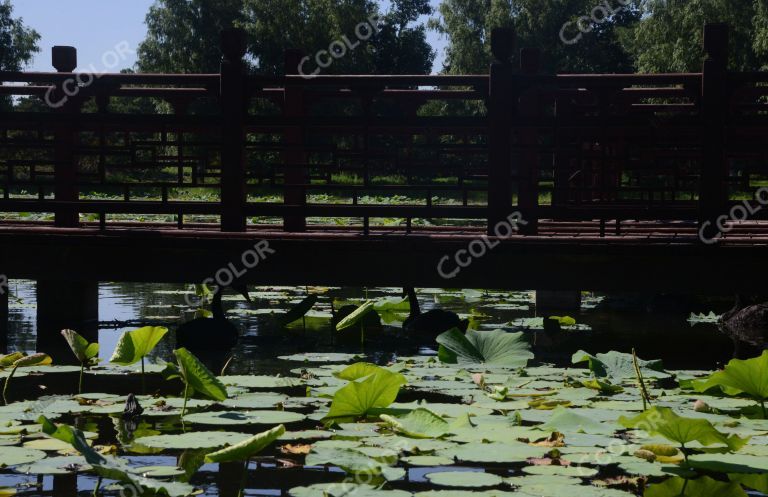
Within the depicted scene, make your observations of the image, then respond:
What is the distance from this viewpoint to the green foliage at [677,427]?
3.24 metres

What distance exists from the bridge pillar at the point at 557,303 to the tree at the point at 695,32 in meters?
23.1

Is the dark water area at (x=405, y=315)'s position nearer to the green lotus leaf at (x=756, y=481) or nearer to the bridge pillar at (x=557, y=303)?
the bridge pillar at (x=557, y=303)

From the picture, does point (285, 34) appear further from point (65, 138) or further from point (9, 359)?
point (9, 359)

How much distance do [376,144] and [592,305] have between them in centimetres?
3182

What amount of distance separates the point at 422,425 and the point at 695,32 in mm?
31980

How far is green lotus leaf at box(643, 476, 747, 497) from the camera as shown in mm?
3143

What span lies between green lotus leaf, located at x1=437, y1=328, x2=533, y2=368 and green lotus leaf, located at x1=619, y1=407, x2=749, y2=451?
1888 mm

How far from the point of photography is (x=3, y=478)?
11.5ft

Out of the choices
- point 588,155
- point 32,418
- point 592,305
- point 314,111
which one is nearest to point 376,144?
point 314,111

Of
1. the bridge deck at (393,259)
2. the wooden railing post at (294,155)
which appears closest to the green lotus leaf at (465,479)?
the bridge deck at (393,259)

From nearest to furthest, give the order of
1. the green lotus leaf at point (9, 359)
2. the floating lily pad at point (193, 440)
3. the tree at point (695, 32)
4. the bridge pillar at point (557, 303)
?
the floating lily pad at point (193, 440)
the green lotus leaf at point (9, 359)
the bridge pillar at point (557, 303)
the tree at point (695, 32)

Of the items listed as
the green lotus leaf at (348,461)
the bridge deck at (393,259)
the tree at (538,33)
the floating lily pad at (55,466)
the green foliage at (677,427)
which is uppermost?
the tree at (538,33)

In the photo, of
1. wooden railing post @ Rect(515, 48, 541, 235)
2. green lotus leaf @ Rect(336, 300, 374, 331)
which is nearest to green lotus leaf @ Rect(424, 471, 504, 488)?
green lotus leaf @ Rect(336, 300, 374, 331)

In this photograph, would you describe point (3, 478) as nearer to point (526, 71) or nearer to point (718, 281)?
point (718, 281)
